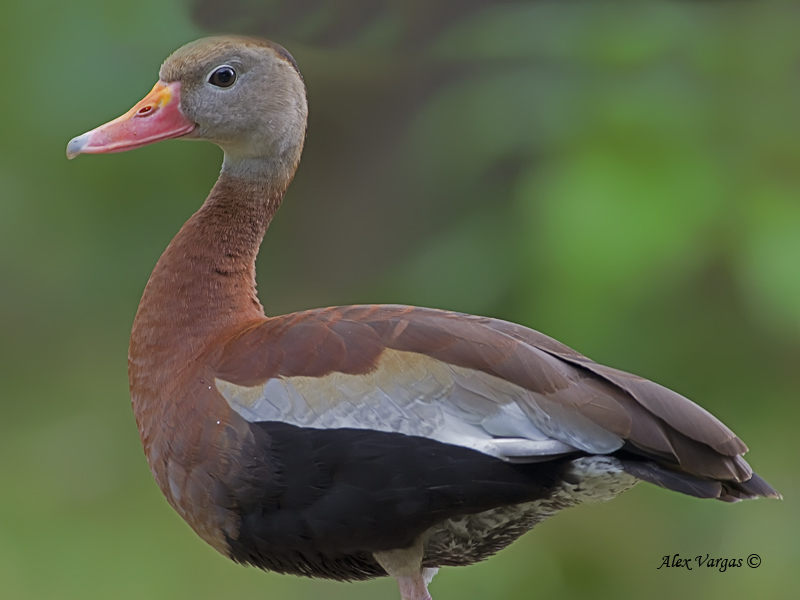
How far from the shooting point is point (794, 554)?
2096 millimetres

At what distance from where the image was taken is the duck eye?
58.1 inches

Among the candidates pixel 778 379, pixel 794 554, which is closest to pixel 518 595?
pixel 794 554

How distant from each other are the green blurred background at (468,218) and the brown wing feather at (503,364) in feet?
2.53

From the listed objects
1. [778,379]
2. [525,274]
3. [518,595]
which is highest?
[525,274]

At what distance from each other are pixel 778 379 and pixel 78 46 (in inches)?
66.8

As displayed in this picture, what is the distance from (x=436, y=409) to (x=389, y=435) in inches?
2.3

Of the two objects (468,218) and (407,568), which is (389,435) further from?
(468,218)

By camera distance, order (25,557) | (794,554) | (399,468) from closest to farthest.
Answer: (399,468) < (794,554) < (25,557)

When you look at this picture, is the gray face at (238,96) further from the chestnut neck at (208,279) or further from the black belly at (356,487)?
the black belly at (356,487)

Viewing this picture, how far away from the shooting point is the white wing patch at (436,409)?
3.55 ft

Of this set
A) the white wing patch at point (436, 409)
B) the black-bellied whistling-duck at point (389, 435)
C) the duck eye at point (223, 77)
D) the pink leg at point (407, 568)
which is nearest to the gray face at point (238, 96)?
the duck eye at point (223, 77)

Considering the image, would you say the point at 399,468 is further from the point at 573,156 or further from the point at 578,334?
the point at 573,156
